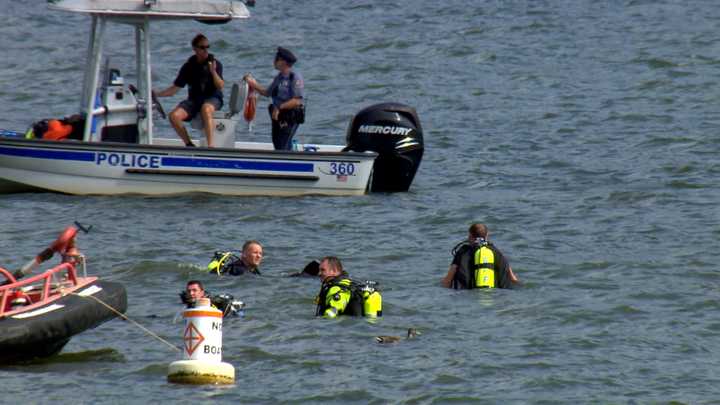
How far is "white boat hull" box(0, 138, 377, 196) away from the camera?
Result: 59.6 ft

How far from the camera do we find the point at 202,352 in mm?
11055

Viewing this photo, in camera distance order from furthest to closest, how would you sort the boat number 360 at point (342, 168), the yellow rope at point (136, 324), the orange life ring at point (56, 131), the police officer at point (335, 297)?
the boat number 360 at point (342, 168)
the orange life ring at point (56, 131)
the police officer at point (335, 297)
the yellow rope at point (136, 324)

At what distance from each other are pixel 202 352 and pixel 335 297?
8.52ft

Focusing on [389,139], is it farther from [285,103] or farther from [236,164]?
[236,164]

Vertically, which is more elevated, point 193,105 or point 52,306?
point 193,105

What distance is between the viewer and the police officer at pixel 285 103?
18875 mm

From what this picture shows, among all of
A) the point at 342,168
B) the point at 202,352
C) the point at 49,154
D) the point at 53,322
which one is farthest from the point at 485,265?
the point at 49,154

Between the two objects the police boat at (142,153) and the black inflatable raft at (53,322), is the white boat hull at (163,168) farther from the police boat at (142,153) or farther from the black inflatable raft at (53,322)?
the black inflatable raft at (53,322)

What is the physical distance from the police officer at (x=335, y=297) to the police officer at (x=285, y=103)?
217 inches

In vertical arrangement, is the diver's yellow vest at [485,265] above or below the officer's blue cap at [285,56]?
below

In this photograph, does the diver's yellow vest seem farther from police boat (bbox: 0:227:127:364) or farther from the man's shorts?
the man's shorts

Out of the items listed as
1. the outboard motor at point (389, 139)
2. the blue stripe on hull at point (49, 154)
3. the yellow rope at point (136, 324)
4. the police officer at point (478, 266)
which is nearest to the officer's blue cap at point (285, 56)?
the outboard motor at point (389, 139)

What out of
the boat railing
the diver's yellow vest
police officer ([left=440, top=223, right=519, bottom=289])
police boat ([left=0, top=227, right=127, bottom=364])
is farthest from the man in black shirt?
police boat ([left=0, top=227, right=127, bottom=364])

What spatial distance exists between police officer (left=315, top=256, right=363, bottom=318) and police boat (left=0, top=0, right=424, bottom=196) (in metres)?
4.88
